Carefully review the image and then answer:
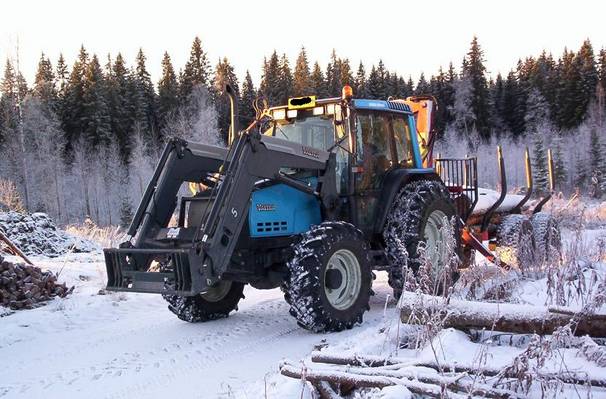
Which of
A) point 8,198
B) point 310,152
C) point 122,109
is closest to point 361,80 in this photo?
point 122,109

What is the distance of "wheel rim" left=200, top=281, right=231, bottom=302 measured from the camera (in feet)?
23.7

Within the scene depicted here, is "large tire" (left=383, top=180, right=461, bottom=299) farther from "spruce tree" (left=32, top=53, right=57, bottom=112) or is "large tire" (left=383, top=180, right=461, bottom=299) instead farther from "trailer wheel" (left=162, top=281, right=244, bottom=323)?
"spruce tree" (left=32, top=53, right=57, bottom=112)

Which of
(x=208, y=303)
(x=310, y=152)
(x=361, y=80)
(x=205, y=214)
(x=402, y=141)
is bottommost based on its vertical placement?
(x=208, y=303)

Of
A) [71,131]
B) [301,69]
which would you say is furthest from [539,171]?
[71,131]

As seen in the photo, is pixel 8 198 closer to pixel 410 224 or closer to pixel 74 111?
pixel 410 224

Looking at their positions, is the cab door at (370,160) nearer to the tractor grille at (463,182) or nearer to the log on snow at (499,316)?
the tractor grille at (463,182)

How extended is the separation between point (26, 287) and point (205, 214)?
4011 mm

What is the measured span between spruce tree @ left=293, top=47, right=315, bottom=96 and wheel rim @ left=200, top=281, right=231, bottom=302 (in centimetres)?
4894

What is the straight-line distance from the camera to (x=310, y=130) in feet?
24.9

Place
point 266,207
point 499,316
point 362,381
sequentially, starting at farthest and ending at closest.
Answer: point 266,207 → point 499,316 → point 362,381

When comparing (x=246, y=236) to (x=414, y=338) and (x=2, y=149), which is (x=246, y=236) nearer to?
(x=414, y=338)

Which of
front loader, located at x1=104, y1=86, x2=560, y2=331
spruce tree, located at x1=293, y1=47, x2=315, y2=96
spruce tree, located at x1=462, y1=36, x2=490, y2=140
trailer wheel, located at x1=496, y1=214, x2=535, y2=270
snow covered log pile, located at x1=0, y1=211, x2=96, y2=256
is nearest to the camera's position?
front loader, located at x1=104, y1=86, x2=560, y2=331

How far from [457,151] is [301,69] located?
18.7 metres

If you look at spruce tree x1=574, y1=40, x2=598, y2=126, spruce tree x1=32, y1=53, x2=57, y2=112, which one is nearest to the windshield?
spruce tree x1=32, y1=53, x2=57, y2=112
